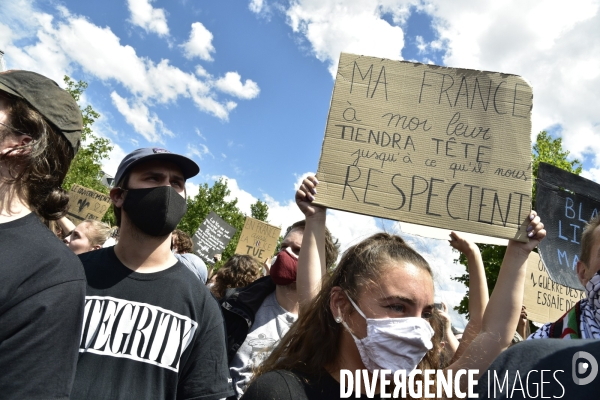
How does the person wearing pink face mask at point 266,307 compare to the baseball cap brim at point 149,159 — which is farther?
the person wearing pink face mask at point 266,307

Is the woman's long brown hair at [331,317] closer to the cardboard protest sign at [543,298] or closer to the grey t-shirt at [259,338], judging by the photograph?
the grey t-shirt at [259,338]

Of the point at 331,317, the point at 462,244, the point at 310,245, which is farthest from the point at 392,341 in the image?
the point at 462,244

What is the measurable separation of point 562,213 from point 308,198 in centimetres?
201

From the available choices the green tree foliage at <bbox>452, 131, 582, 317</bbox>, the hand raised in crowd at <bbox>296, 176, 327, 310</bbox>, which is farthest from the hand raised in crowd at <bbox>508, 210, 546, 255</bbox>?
the green tree foliage at <bbox>452, 131, 582, 317</bbox>

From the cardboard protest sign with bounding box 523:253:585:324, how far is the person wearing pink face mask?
313 centimetres

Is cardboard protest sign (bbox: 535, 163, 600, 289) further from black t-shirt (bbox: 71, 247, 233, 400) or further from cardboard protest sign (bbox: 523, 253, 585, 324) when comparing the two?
black t-shirt (bbox: 71, 247, 233, 400)

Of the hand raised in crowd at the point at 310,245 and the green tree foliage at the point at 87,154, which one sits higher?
the green tree foliage at the point at 87,154

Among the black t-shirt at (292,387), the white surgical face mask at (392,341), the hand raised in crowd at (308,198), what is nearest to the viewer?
the black t-shirt at (292,387)

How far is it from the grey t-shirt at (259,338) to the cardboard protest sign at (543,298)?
11.4 ft

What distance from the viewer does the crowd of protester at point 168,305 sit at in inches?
50.2

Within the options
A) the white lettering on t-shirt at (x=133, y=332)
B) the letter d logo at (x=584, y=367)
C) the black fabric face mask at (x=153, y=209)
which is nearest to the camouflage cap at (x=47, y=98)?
the black fabric face mask at (x=153, y=209)

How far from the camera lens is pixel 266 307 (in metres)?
3.07

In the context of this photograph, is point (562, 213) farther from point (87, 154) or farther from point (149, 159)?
point (87, 154)

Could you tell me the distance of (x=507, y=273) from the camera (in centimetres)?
237
